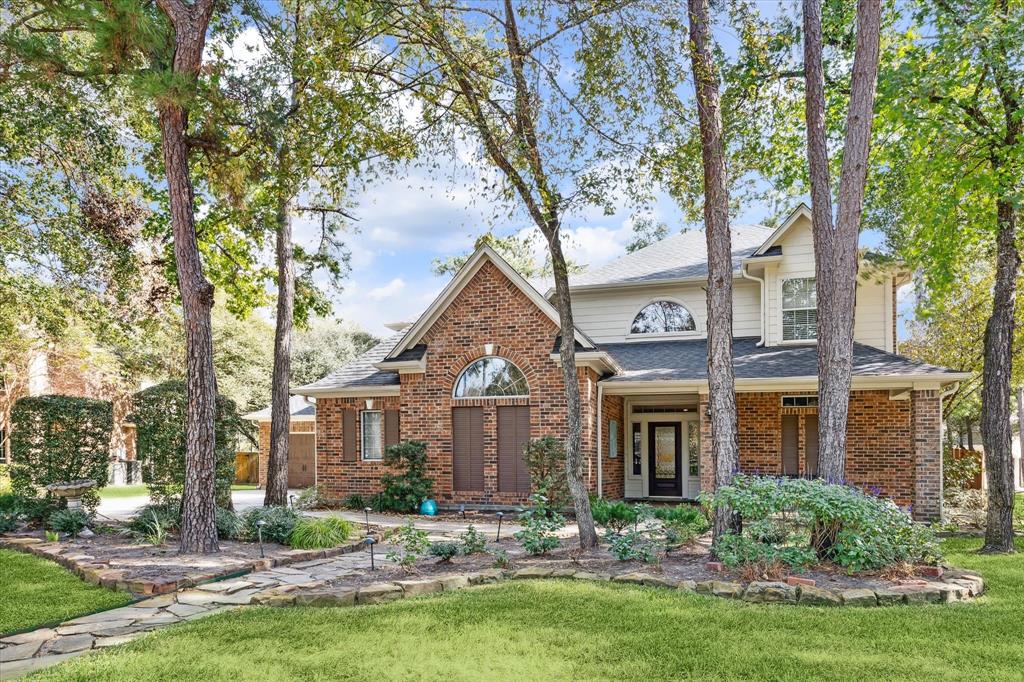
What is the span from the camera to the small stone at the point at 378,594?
6.81 metres

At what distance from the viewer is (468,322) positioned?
15430mm

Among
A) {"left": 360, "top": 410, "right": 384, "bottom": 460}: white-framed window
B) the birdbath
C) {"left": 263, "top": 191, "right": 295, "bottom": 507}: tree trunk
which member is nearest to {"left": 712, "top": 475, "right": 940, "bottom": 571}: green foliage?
{"left": 263, "top": 191, "right": 295, "bottom": 507}: tree trunk

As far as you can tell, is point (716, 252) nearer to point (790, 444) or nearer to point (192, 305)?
point (192, 305)

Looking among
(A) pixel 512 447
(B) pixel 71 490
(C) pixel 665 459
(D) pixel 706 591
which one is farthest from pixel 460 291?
(D) pixel 706 591

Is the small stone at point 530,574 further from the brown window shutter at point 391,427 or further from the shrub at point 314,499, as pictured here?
the shrub at point 314,499

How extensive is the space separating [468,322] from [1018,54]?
10292 millimetres

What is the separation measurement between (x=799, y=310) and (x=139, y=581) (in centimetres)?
1351

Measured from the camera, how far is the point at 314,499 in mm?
16609

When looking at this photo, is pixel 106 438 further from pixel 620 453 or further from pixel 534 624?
pixel 620 453

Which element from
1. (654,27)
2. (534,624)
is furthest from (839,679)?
(654,27)

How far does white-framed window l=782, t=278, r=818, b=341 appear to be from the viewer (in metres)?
15.6

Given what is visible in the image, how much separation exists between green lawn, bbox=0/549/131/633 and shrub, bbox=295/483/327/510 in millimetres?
7579

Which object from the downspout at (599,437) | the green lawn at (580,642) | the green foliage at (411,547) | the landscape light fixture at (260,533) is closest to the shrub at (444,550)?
the green foliage at (411,547)

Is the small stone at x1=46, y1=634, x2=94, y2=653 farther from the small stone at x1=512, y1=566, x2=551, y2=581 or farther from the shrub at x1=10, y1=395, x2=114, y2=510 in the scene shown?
the shrub at x1=10, y1=395, x2=114, y2=510
